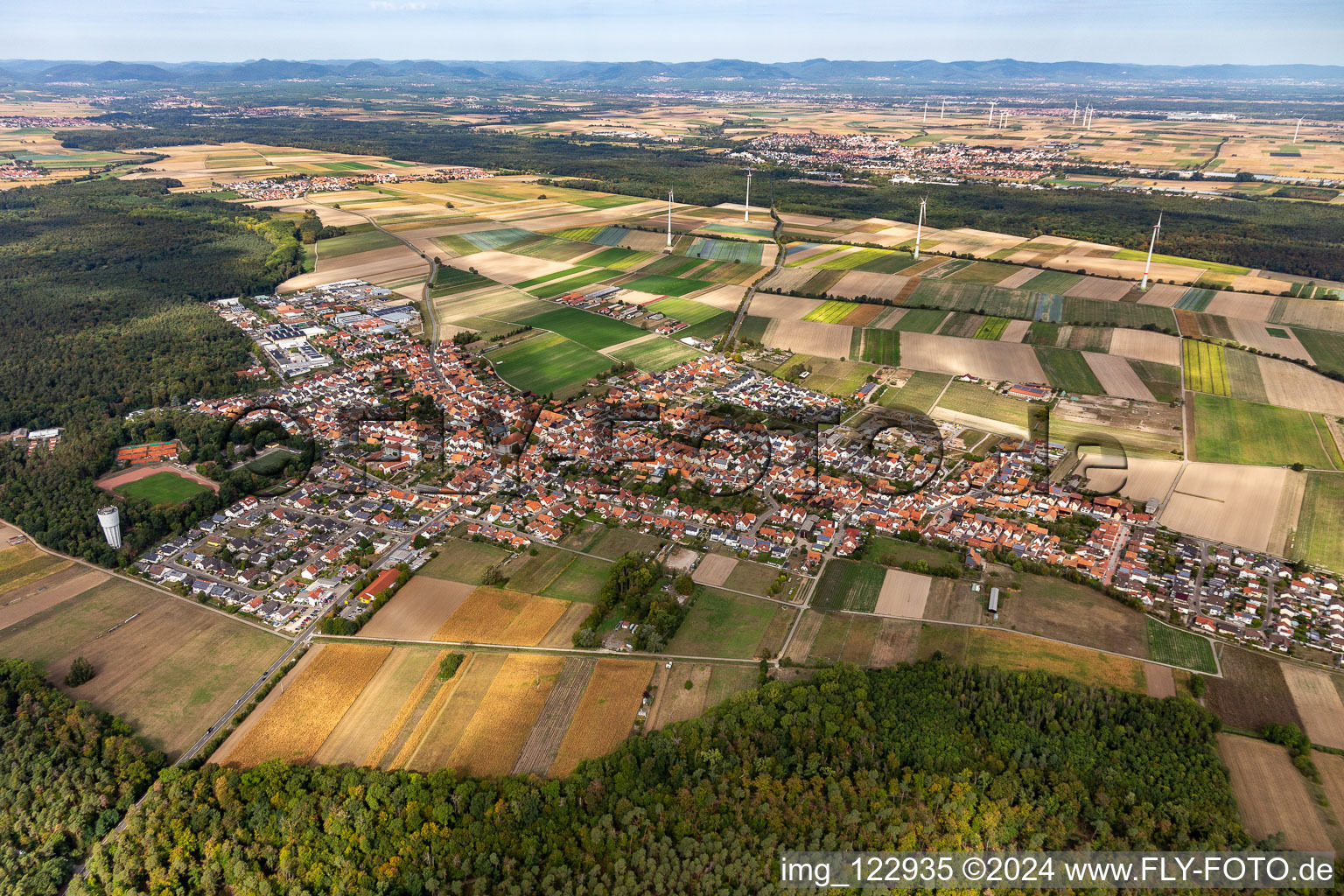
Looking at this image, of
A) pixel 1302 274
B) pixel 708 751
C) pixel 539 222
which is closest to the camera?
pixel 708 751

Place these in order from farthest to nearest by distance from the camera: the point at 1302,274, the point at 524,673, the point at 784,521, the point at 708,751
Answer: the point at 1302,274
the point at 784,521
the point at 524,673
the point at 708,751

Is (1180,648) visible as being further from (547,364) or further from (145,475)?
(145,475)

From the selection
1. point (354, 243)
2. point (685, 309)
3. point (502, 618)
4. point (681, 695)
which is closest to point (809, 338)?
point (685, 309)

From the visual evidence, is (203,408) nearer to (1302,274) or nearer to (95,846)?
(95,846)

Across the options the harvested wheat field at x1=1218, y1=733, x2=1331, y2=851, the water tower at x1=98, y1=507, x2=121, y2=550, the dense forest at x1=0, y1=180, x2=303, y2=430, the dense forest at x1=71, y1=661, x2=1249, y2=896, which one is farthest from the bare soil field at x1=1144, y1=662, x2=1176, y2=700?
the dense forest at x1=0, y1=180, x2=303, y2=430

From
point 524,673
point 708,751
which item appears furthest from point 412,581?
point 708,751

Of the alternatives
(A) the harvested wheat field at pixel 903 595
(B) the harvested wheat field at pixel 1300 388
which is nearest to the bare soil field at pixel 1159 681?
(A) the harvested wheat field at pixel 903 595
